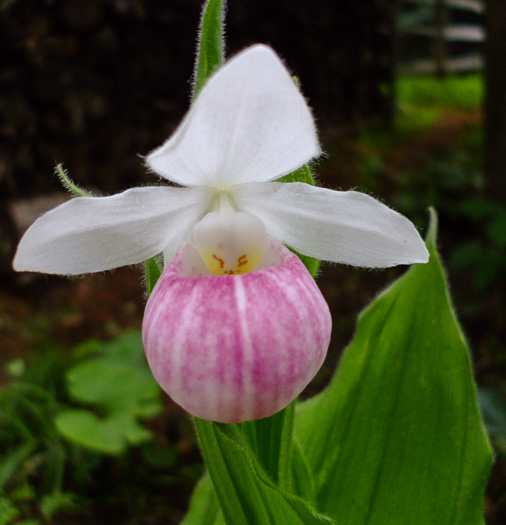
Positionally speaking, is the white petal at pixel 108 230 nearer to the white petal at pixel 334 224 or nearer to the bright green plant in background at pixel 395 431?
the white petal at pixel 334 224

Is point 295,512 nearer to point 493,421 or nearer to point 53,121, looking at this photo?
point 493,421

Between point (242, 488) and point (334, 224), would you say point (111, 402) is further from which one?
point (334, 224)

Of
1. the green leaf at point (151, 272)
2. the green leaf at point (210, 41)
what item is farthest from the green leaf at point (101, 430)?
the green leaf at point (210, 41)

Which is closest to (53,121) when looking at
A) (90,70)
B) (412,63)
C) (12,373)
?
(90,70)

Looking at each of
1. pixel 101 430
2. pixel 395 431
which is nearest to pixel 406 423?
pixel 395 431

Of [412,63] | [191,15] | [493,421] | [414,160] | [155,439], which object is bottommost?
[155,439]

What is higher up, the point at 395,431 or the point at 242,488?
the point at 242,488

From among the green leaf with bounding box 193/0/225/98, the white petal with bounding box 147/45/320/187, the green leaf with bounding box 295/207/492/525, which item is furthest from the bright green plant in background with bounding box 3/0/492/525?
the green leaf with bounding box 193/0/225/98

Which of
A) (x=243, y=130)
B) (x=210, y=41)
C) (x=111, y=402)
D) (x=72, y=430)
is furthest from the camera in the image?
(x=111, y=402)
